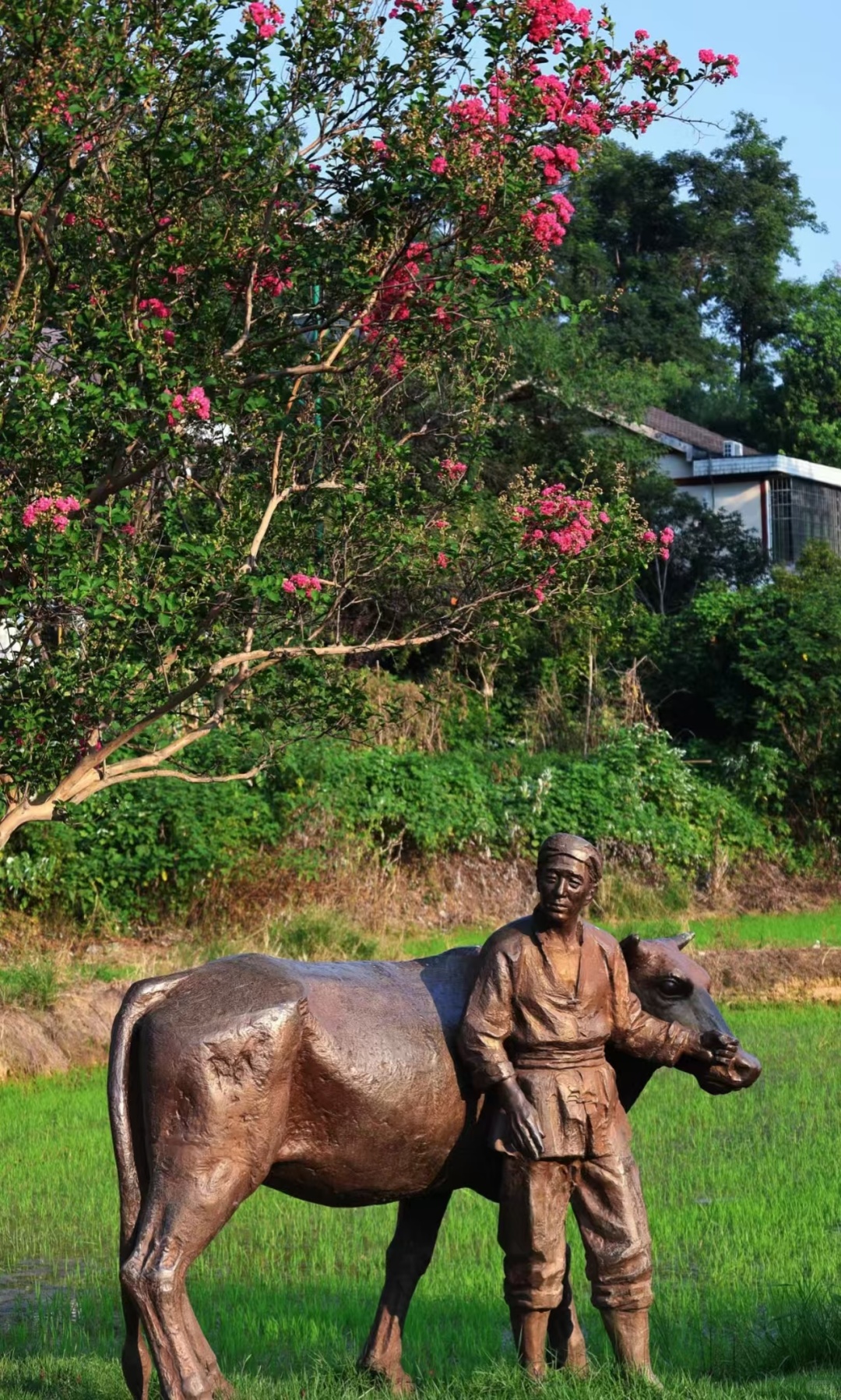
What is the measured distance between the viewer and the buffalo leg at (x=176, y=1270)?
446cm

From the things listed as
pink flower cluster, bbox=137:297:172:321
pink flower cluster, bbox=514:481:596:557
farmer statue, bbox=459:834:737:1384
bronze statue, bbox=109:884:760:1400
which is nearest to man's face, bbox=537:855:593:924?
farmer statue, bbox=459:834:737:1384

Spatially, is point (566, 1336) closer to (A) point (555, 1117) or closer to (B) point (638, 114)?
(A) point (555, 1117)

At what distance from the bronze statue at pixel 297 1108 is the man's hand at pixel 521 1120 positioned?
182 millimetres

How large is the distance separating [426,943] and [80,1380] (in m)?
10.6

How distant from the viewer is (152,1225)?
15.1 ft

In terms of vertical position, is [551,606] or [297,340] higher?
[297,340]

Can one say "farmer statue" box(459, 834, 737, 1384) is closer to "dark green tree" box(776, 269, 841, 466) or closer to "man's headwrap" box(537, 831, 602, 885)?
"man's headwrap" box(537, 831, 602, 885)

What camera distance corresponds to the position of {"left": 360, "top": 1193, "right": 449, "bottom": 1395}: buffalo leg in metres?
5.19

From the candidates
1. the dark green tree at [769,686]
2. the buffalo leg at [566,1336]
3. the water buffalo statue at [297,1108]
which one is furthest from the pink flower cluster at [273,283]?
the dark green tree at [769,686]

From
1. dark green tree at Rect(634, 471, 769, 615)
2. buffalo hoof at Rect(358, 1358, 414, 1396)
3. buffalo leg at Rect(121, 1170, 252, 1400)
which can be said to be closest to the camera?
buffalo leg at Rect(121, 1170, 252, 1400)

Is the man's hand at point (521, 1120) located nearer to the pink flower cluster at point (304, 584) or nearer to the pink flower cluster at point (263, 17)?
the pink flower cluster at point (304, 584)

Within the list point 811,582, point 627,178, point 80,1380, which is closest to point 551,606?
point 80,1380

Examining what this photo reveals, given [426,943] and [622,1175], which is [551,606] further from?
[426,943]

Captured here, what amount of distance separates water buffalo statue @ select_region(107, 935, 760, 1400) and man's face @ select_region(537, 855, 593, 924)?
14.7 inches
